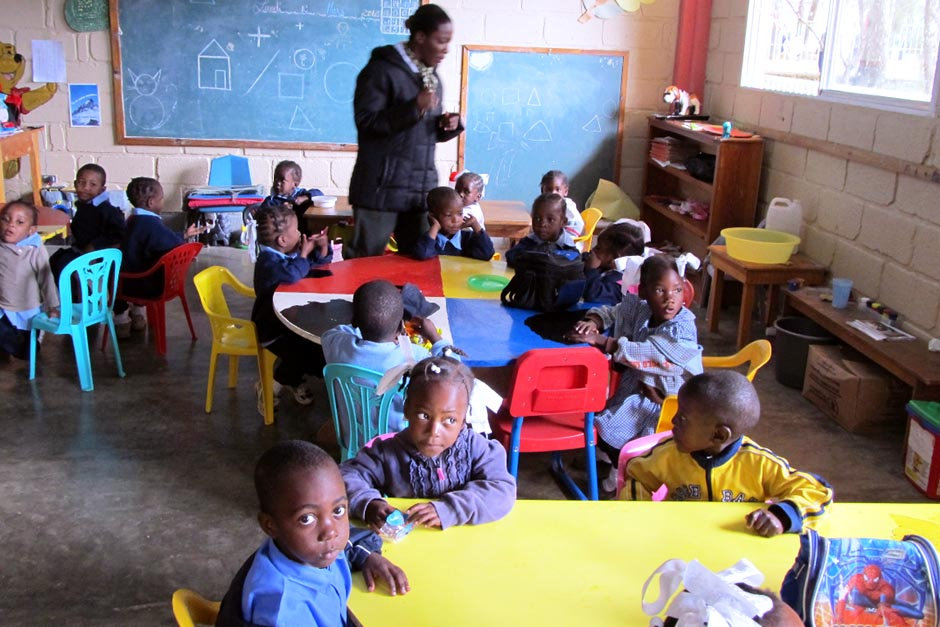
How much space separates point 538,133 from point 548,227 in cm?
334

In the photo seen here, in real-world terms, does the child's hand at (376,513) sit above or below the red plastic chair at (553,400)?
above

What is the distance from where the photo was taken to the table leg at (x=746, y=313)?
15.8ft

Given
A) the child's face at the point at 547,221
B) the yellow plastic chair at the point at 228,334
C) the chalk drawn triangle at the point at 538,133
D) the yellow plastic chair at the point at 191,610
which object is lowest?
the yellow plastic chair at the point at 228,334

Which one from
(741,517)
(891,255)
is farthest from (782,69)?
(741,517)

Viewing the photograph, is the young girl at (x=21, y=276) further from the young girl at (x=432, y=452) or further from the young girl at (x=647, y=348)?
the young girl at (x=432, y=452)

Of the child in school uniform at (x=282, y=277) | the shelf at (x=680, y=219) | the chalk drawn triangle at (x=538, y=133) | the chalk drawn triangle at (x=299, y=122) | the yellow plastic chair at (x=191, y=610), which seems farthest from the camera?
the chalk drawn triangle at (x=538, y=133)

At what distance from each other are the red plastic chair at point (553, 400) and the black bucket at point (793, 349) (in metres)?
1.91

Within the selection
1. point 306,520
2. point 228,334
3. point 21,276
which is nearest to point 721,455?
point 306,520

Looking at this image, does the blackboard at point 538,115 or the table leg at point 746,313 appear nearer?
the table leg at point 746,313

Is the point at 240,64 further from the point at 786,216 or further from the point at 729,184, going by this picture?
the point at 786,216

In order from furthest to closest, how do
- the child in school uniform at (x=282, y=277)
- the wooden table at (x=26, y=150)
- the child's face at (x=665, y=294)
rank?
1. the wooden table at (x=26, y=150)
2. the child in school uniform at (x=282, y=277)
3. the child's face at (x=665, y=294)

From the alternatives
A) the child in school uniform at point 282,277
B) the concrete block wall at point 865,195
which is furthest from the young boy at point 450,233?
the concrete block wall at point 865,195

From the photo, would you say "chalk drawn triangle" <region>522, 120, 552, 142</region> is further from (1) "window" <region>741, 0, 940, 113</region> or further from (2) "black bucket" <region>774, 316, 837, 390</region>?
(2) "black bucket" <region>774, 316, 837, 390</region>

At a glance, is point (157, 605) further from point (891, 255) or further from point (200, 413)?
point (891, 255)
